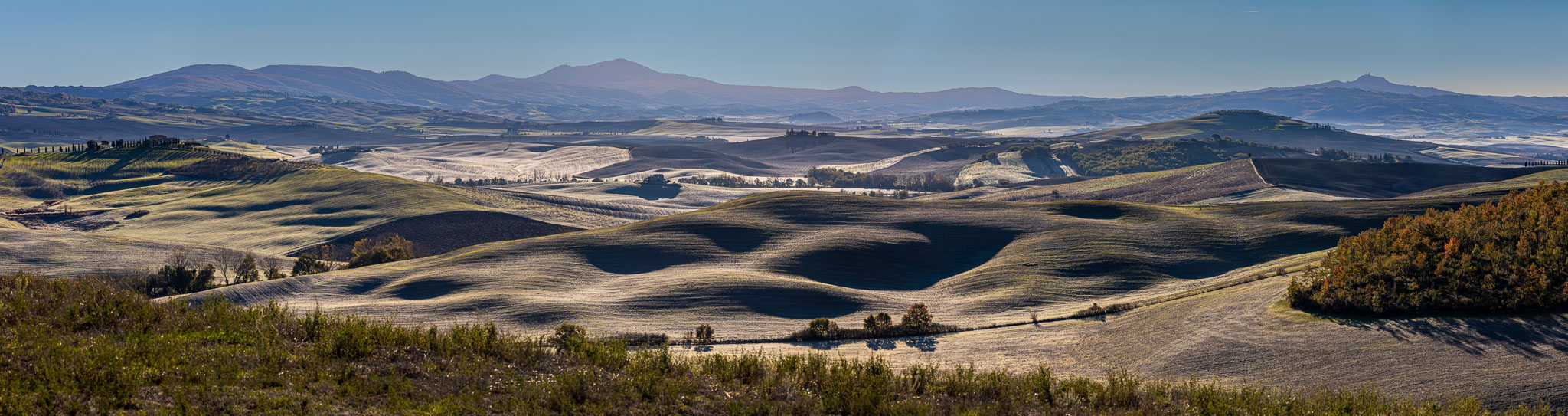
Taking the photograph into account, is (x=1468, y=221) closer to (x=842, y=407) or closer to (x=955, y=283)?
(x=955, y=283)

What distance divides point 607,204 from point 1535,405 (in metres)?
129

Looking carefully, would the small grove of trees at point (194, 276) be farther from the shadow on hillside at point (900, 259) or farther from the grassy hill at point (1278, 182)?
the grassy hill at point (1278, 182)

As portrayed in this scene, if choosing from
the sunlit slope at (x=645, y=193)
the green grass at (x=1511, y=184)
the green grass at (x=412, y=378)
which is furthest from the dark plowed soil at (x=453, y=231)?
the green grass at (x=1511, y=184)

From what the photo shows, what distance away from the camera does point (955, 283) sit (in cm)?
5694

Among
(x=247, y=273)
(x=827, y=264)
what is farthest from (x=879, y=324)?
(x=247, y=273)

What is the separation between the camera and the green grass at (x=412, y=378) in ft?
46.1

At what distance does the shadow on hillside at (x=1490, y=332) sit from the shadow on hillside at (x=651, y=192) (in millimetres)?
141120

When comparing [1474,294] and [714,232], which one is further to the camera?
[714,232]

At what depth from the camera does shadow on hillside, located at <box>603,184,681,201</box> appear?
164875 mm

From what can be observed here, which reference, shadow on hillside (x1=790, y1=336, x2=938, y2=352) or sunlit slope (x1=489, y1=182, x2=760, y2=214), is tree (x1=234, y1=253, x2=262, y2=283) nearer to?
shadow on hillside (x1=790, y1=336, x2=938, y2=352)

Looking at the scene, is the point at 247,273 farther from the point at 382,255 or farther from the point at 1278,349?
the point at 1278,349

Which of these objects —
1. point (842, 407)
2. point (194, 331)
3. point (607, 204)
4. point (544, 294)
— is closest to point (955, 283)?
point (544, 294)

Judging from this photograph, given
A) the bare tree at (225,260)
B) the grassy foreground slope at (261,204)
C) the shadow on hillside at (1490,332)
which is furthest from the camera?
the grassy foreground slope at (261,204)

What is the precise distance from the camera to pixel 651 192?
169250mm
